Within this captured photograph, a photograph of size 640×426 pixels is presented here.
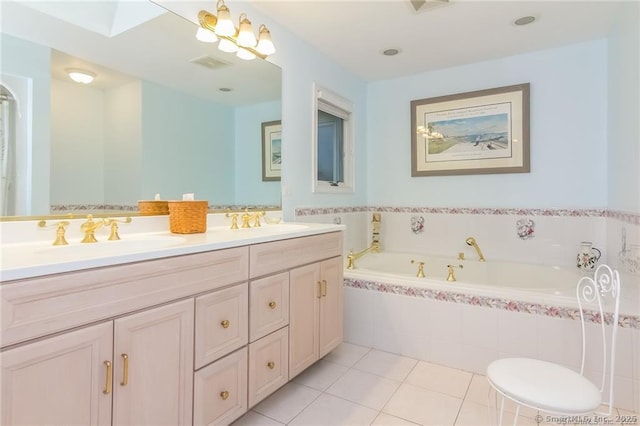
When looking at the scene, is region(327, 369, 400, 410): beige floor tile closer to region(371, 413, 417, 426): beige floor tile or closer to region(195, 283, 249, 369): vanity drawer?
region(371, 413, 417, 426): beige floor tile

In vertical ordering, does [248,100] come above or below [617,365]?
above

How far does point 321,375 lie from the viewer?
1988mm

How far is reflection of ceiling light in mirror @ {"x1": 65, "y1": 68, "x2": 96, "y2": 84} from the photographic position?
1410 millimetres

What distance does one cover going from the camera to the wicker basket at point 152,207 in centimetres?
166

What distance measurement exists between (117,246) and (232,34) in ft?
4.17

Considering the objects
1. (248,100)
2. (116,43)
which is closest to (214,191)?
(248,100)

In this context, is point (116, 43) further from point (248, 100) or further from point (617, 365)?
point (617, 365)

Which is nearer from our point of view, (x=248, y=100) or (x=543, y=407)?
(x=543, y=407)

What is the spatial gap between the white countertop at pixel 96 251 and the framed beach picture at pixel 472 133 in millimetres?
1705

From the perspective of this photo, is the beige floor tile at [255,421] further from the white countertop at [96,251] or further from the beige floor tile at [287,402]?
the white countertop at [96,251]

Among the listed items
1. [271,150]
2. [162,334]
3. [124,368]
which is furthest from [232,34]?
[124,368]

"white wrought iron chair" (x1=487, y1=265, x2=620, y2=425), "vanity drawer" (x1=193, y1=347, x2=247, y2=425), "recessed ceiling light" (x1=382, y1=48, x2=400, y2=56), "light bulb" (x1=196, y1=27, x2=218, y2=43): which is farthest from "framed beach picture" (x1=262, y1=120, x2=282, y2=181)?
"white wrought iron chair" (x1=487, y1=265, x2=620, y2=425)

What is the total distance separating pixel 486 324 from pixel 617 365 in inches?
23.1

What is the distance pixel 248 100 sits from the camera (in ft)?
7.18
